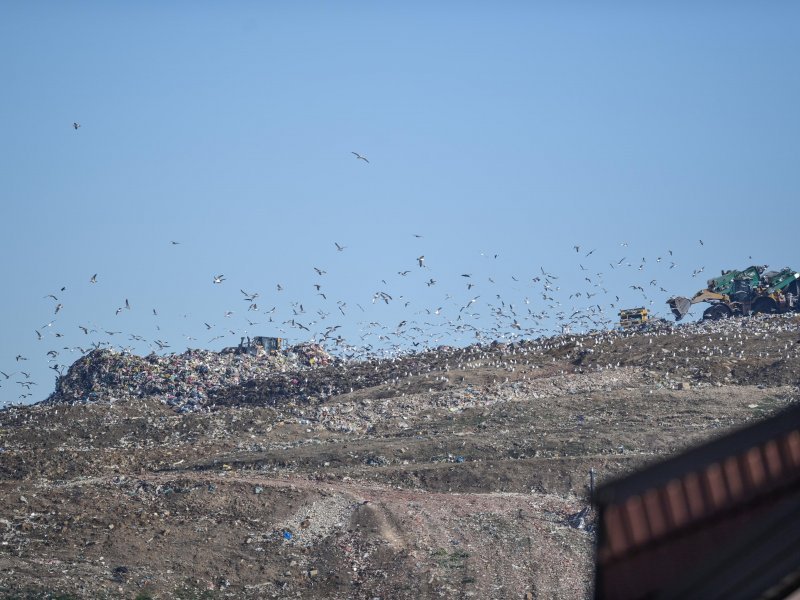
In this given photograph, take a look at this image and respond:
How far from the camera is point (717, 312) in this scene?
36688 millimetres

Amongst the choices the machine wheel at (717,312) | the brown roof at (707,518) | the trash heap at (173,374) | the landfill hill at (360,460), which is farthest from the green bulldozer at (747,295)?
the brown roof at (707,518)

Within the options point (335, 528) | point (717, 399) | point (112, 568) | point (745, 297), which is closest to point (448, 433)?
point (717, 399)

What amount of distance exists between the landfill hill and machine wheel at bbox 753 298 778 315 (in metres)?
4.81

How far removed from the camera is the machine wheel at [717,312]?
36.5 meters

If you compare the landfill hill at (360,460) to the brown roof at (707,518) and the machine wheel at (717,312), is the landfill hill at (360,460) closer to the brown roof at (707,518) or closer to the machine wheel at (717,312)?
the machine wheel at (717,312)

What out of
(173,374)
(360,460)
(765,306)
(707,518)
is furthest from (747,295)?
(707,518)

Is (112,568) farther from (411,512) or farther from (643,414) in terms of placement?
(643,414)

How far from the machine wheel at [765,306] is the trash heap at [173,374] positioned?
49.9 feet

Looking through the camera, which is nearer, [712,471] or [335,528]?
[712,471]

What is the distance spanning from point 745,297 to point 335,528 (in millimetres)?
26914

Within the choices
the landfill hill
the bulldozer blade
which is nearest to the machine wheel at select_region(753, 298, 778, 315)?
the bulldozer blade

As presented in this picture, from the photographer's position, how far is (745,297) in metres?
36.5

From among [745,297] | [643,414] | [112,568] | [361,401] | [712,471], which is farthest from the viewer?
[745,297]

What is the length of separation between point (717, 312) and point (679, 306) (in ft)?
4.60
